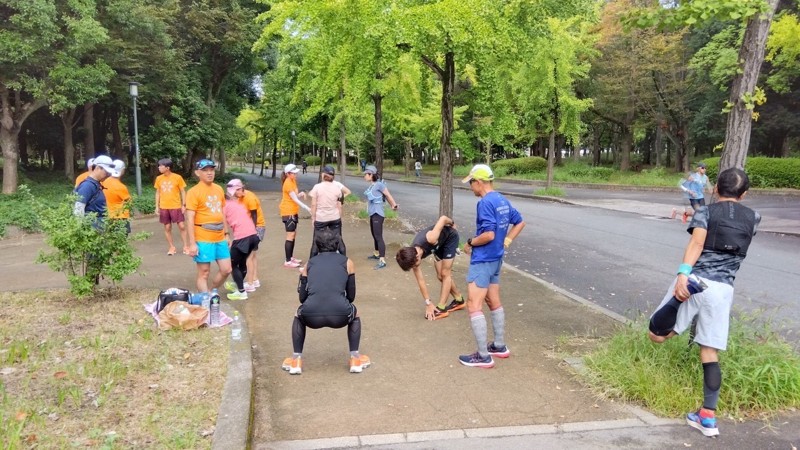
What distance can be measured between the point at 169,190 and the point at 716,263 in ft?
30.5

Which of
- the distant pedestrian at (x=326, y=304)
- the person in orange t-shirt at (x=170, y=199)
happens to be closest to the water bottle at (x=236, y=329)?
the distant pedestrian at (x=326, y=304)

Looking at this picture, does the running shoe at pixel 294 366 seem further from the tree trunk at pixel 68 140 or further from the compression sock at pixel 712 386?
the tree trunk at pixel 68 140

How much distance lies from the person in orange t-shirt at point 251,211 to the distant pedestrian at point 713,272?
16.9 feet

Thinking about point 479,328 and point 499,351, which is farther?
point 499,351

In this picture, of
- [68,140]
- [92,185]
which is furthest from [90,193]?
[68,140]

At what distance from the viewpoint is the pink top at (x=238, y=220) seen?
679 cm

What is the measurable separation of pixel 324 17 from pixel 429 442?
8.19m

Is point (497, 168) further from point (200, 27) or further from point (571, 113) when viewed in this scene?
point (200, 27)

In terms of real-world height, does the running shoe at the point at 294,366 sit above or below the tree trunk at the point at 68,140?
below

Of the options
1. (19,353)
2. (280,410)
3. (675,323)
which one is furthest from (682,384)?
(19,353)

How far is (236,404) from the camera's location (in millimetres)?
3885

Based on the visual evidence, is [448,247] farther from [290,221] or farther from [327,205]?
[290,221]

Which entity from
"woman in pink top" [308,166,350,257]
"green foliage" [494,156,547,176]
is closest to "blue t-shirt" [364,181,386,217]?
"woman in pink top" [308,166,350,257]

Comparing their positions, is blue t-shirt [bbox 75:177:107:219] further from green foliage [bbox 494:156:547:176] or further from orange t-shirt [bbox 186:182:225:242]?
green foliage [bbox 494:156:547:176]
